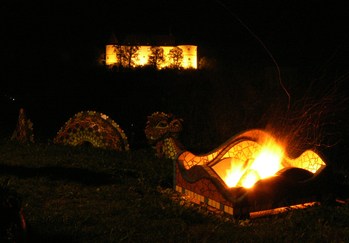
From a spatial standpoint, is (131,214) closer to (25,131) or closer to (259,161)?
(259,161)

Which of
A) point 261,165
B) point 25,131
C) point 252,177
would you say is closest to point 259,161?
point 261,165

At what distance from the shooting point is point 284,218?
587cm

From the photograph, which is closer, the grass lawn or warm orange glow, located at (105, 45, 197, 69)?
the grass lawn

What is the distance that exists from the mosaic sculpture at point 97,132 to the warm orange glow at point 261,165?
201 inches

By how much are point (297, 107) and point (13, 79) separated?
62.2ft

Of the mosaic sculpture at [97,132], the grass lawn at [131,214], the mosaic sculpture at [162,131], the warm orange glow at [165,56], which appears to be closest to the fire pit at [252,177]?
the grass lawn at [131,214]

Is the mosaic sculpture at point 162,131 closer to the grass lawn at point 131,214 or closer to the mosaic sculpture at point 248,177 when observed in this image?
the grass lawn at point 131,214

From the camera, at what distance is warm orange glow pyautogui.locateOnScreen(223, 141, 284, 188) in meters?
6.58

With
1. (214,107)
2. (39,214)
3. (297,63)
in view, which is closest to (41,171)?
(39,214)

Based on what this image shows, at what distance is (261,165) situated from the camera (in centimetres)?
671

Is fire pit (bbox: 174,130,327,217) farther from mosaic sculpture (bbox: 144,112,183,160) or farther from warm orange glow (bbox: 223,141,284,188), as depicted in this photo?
mosaic sculpture (bbox: 144,112,183,160)

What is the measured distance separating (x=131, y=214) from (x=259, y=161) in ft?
6.31

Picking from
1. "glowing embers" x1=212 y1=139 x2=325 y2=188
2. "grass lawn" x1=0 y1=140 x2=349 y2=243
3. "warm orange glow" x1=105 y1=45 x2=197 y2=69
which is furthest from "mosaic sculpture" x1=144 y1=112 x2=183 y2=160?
"warm orange glow" x1=105 y1=45 x2=197 y2=69

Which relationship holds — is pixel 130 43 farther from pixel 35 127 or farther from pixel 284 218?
pixel 284 218
